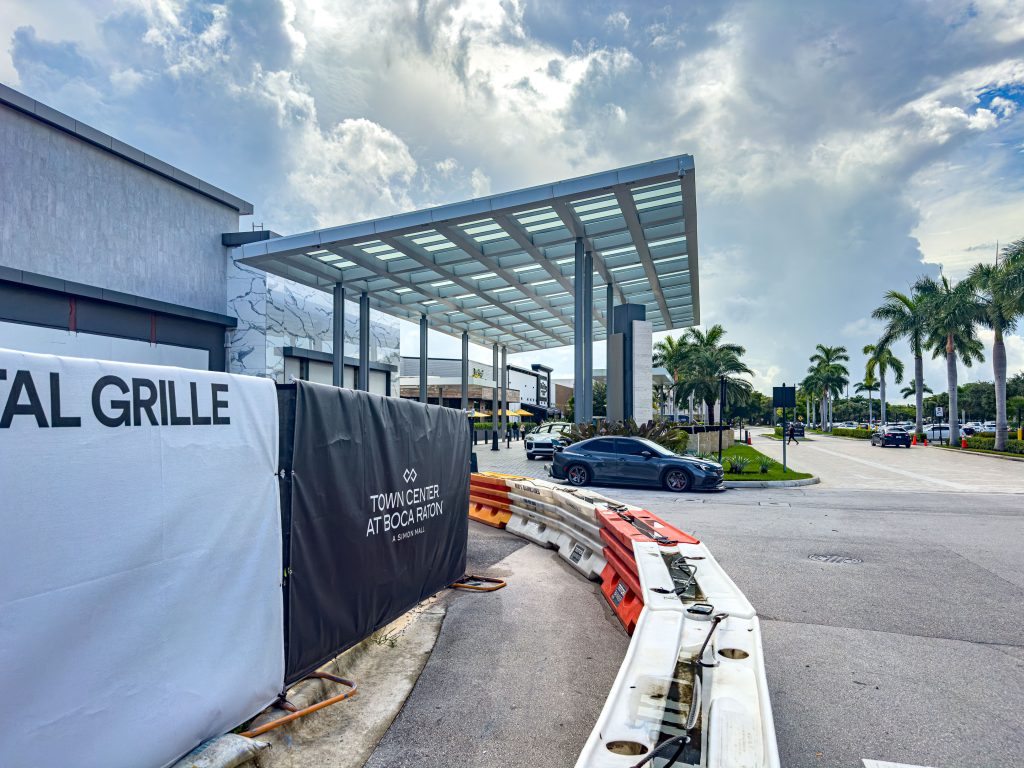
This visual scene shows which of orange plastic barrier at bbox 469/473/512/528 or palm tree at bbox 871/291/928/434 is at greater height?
palm tree at bbox 871/291/928/434

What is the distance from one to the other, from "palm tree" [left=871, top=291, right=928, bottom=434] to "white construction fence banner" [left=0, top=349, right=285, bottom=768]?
164ft

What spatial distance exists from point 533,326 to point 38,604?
36462 millimetres

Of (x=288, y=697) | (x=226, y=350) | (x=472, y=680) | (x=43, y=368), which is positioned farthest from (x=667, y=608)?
(x=226, y=350)

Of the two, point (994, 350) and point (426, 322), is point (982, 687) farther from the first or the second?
point (994, 350)

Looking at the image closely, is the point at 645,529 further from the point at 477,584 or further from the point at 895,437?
the point at 895,437

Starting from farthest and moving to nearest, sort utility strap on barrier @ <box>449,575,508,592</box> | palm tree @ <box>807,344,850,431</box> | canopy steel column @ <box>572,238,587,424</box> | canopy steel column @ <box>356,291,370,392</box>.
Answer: palm tree @ <box>807,344,850,431</box> → canopy steel column @ <box>356,291,370,392</box> → canopy steel column @ <box>572,238,587,424</box> → utility strap on barrier @ <box>449,575,508,592</box>

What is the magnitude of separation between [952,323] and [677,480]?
31295 mm

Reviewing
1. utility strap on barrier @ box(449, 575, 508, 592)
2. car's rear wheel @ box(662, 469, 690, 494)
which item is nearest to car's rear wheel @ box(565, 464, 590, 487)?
car's rear wheel @ box(662, 469, 690, 494)

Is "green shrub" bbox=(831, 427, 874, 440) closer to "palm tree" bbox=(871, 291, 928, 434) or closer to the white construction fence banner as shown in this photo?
"palm tree" bbox=(871, 291, 928, 434)

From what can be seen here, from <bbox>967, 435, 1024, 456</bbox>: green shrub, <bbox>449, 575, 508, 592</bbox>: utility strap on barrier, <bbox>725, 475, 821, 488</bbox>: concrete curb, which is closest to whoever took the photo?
<bbox>449, 575, 508, 592</bbox>: utility strap on barrier

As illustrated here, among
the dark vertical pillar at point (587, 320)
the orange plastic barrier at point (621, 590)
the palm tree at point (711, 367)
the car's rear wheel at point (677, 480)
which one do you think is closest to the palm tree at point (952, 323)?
the palm tree at point (711, 367)

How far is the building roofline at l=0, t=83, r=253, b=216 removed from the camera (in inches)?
674

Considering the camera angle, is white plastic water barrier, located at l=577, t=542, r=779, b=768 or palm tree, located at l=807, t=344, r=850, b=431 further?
palm tree, located at l=807, t=344, r=850, b=431

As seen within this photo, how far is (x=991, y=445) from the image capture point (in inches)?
1323
